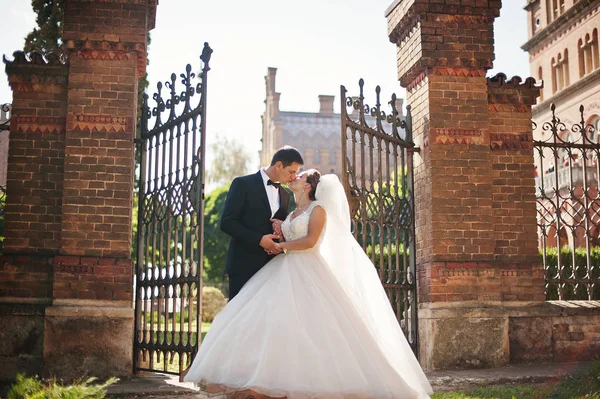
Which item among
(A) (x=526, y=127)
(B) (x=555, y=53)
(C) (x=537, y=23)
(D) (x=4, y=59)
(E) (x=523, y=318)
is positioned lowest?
(E) (x=523, y=318)

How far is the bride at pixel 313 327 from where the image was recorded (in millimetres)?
4367

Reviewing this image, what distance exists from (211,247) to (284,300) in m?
28.6

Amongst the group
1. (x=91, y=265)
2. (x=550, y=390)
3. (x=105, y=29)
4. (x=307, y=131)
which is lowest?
(x=550, y=390)

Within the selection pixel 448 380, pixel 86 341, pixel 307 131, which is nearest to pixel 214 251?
pixel 86 341

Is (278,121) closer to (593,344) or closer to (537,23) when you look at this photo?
(537,23)

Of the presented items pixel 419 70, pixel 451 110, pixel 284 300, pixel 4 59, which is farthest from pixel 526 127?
pixel 4 59

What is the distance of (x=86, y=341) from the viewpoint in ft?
21.9

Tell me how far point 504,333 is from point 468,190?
172 cm

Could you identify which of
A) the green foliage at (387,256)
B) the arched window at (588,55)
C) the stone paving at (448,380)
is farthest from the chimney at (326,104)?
the stone paving at (448,380)

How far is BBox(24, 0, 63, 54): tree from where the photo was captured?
1330cm

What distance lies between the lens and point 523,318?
25.0 ft

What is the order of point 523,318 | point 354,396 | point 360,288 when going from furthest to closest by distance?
point 523,318, point 360,288, point 354,396

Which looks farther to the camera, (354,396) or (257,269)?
(257,269)

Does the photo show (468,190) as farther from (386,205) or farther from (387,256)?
(387,256)
